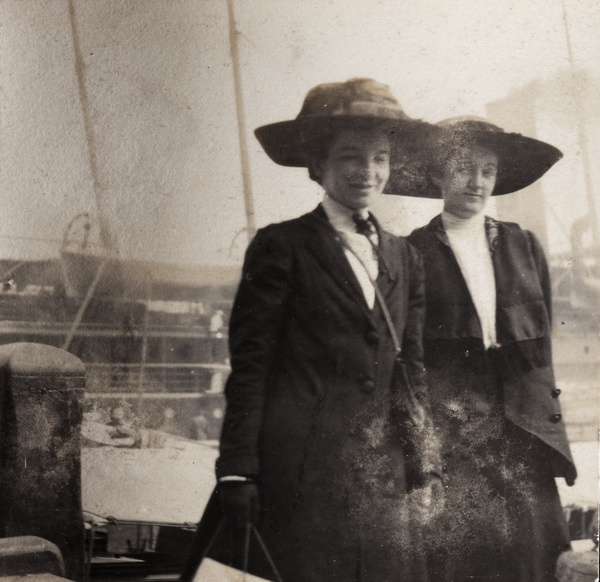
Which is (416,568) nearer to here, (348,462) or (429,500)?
(429,500)

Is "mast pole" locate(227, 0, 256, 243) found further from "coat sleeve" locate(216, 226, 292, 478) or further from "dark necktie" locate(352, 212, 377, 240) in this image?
"dark necktie" locate(352, 212, 377, 240)

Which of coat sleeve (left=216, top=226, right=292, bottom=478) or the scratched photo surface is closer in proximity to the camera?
coat sleeve (left=216, top=226, right=292, bottom=478)

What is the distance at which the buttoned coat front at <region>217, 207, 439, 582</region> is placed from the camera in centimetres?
377

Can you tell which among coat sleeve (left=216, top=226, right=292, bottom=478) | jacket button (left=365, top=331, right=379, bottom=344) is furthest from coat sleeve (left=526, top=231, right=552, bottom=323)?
coat sleeve (left=216, top=226, right=292, bottom=478)

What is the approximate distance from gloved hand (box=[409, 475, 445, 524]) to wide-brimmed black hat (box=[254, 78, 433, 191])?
1.74 metres

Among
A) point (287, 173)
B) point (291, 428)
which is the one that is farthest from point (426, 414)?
point (287, 173)

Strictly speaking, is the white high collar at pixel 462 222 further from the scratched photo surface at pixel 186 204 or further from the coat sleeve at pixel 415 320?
the coat sleeve at pixel 415 320

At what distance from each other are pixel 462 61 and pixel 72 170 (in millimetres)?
2145

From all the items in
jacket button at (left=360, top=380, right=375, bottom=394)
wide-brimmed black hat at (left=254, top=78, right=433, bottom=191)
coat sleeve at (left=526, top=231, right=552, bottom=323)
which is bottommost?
jacket button at (left=360, top=380, right=375, bottom=394)

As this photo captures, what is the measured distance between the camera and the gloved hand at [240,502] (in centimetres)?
378

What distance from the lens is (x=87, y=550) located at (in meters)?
3.92

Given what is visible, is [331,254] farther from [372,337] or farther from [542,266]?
[542,266]

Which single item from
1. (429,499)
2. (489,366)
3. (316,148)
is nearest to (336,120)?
(316,148)

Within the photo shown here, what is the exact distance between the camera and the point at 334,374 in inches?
151
